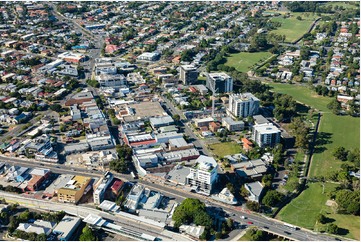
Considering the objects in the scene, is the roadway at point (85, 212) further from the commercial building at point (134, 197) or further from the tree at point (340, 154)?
the tree at point (340, 154)

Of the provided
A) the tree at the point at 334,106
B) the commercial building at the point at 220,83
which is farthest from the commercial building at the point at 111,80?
the tree at the point at 334,106

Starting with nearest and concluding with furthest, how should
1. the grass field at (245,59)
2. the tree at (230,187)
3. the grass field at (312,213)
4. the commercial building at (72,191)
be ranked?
the grass field at (312,213)
the commercial building at (72,191)
the tree at (230,187)
the grass field at (245,59)

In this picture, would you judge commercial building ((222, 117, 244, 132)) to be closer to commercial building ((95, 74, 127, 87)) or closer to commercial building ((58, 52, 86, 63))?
commercial building ((95, 74, 127, 87))

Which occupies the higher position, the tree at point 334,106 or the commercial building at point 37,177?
the commercial building at point 37,177

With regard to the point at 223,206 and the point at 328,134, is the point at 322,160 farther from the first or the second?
the point at 223,206

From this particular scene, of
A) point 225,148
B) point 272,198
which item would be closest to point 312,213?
point 272,198

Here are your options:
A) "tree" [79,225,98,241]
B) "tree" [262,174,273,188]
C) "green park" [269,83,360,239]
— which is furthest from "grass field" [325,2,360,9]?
"tree" [79,225,98,241]
